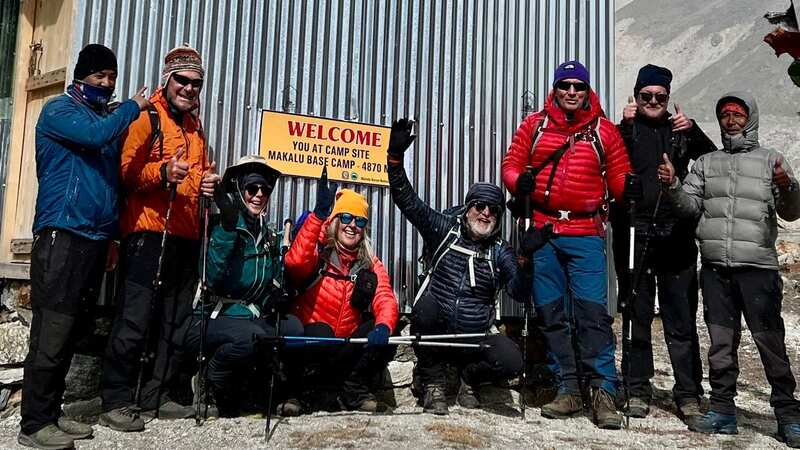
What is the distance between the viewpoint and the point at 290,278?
5324 millimetres

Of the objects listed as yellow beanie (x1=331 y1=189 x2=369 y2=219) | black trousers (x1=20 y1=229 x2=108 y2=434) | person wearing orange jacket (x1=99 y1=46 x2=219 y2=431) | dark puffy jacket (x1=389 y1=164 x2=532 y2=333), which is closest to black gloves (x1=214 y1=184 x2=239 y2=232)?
person wearing orange jacket (x1=99 y1=46 x2=219 y2=431)

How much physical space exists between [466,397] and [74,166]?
11.0 ft

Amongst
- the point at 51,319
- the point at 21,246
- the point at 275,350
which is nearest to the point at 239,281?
the point at 275,350

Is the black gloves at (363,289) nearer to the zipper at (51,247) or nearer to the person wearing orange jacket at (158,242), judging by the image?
the person wearing orange jacket at (158,242)

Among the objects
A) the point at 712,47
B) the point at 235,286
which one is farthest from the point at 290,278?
the point at 712,47

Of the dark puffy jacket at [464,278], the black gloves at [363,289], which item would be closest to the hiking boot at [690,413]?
the dark puffy jacket at [464,278]

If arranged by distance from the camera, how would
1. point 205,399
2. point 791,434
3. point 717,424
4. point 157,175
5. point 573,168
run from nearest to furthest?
1. point 157,175
2. point 791,434
3. point 205,399
4. point 717,424
5. point 573,168

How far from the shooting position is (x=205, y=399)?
497 cm

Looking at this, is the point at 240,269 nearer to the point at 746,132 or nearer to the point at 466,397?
the point at 466,397

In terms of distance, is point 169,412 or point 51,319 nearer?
point 51,319

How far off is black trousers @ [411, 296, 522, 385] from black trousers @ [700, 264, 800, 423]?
1454 mm

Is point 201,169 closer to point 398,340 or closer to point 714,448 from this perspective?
point 398,340

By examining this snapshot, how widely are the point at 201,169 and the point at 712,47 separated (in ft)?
169

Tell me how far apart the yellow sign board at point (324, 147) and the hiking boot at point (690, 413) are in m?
3.15
